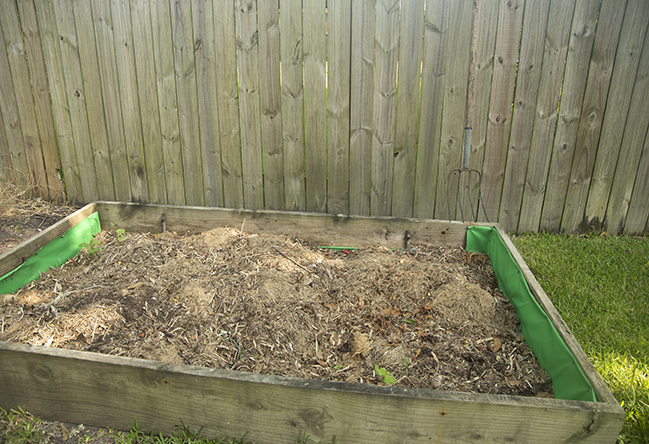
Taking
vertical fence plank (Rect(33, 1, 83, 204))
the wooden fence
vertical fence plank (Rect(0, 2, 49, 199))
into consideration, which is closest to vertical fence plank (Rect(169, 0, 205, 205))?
the wooden fence

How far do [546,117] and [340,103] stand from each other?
1.57 m

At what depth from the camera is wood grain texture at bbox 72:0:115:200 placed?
11.4ft

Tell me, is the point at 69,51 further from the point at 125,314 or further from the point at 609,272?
the point at 609,272

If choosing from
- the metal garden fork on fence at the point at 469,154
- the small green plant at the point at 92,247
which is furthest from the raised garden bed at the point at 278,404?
the metal garden fork on fence at the point at 469,154

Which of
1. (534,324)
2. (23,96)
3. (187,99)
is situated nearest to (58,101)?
(23,96)

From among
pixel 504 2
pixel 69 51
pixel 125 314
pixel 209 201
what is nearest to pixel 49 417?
pixel 125 314

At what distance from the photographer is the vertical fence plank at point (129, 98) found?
3422mm

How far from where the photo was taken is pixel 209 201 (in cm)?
379

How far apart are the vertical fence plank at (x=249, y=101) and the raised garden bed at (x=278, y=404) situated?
2.12 m

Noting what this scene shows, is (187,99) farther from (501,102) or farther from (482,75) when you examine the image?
(501,102)

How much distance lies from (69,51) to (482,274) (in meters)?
3.56

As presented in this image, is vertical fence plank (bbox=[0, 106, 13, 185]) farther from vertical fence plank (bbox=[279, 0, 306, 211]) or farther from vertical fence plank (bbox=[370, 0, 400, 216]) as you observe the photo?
vertical fence plank (bbox=[370, 0, 400, 216])

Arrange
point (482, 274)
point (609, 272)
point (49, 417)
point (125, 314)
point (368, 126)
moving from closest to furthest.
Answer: point (49, 417) < point (125, 314) < point (482, 274) < point (609, 272) < point (368, 126)

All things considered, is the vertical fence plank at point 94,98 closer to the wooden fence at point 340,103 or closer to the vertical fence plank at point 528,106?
the wooden fence at point 340,103
